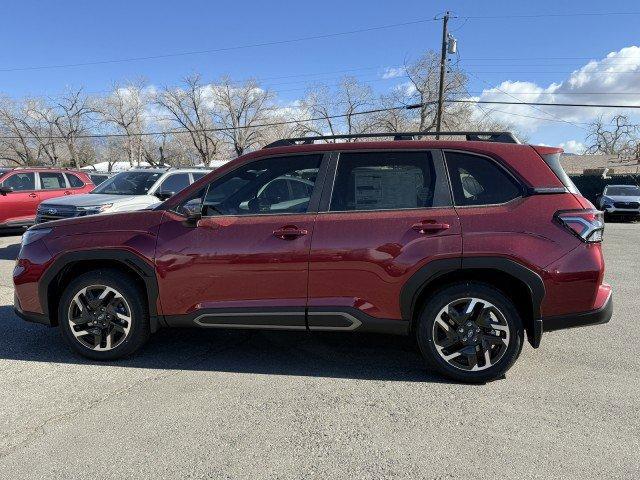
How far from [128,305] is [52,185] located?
1017cm

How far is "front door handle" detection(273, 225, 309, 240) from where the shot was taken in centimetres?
361

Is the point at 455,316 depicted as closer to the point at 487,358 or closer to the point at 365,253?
the point at 487,358

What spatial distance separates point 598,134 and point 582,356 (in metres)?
89.5

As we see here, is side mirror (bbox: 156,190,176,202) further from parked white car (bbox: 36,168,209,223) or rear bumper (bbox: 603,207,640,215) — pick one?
rear bumper (bbox: 603,207,640,215)

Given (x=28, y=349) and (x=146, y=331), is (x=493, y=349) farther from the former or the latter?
(x=28, y=349)

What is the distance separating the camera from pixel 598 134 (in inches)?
3132

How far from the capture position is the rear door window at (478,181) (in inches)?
140

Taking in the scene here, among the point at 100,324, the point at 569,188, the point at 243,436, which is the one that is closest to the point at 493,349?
the point at 569,188

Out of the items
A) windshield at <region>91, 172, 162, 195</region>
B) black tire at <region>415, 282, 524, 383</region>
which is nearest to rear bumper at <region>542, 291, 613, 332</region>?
black tire at <region>415, 282, 524, 383</region>

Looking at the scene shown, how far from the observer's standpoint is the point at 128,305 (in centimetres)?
390

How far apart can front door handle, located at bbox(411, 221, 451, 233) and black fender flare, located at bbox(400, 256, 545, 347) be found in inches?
9.0

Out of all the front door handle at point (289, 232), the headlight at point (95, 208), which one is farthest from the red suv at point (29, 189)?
the front door handle at point (289, 232)

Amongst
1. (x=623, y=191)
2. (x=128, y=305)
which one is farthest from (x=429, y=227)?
(x=623, y=191)

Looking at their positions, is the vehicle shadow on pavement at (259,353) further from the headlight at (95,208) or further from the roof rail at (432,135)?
the headlight at (95,208)
